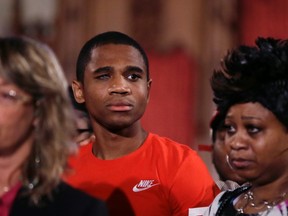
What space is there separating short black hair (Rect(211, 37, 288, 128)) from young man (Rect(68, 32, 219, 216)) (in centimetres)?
37

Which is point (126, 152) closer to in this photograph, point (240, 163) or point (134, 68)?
point (134, 68)

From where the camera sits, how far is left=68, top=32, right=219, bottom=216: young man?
7.90ft

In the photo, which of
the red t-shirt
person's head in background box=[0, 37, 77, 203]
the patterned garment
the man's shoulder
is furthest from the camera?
the man's shoulder

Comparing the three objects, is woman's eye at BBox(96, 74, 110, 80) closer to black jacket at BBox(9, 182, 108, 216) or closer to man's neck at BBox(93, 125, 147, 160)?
man's neck at BBox(93, 125, 147, 160)

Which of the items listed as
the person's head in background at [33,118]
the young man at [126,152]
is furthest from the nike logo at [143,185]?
the person's head in background at [33,118]

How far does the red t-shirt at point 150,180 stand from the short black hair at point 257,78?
0.35 m

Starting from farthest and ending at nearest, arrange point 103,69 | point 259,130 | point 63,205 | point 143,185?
point 103,69, point 143,185, point 259,130, point 63,205

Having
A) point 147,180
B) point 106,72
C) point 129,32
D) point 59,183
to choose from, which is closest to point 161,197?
point 147,180

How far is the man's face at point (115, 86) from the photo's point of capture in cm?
248

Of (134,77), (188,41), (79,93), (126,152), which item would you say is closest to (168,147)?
(126,152)

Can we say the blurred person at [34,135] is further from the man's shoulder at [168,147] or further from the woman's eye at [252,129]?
the man's shoulder at [168,147]

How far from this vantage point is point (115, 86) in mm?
2496

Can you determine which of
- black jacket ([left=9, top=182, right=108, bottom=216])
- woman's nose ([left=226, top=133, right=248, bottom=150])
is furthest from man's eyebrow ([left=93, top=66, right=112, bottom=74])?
black jacket ([left=9, top=182, right=108, bottom=216])

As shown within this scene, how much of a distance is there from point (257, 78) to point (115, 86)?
59 cm
